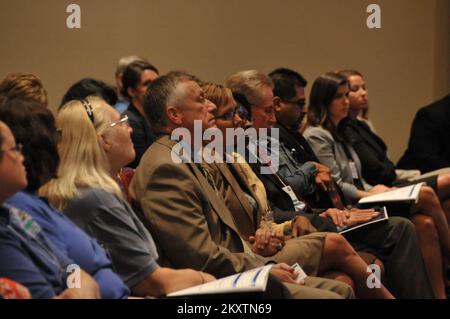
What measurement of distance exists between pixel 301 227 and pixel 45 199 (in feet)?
5.33

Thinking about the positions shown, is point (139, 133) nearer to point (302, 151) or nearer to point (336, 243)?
point (302, 151)

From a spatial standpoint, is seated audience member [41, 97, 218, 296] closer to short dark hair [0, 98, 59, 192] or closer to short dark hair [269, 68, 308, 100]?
short dark hair [0, 98, 59, 192]

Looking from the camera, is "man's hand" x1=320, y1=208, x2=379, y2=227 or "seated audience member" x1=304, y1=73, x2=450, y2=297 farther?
"seated audience member" x1=304, y1=73, x2=450, y2=297

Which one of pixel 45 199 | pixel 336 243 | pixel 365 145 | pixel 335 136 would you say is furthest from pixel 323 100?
pixel 45 199

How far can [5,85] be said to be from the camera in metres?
3.74

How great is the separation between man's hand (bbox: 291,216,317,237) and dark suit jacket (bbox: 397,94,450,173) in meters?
2.41

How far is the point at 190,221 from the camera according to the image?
3.15 meters

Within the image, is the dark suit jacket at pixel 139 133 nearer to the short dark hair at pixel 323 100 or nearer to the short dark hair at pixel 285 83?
the short dark hair at pixel 285 83

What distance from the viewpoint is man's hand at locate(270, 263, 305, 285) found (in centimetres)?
320

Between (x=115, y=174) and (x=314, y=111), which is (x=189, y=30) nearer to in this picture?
(x=314, y=111)

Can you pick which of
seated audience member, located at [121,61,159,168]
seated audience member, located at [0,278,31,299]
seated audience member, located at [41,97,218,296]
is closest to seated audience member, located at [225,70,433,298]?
seated audience member, located at [121,61,159,168]

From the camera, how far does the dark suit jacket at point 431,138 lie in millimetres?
6147

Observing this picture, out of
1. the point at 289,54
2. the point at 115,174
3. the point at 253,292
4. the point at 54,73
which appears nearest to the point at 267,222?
the point at 115,174

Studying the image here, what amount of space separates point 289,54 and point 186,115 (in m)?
3.15
